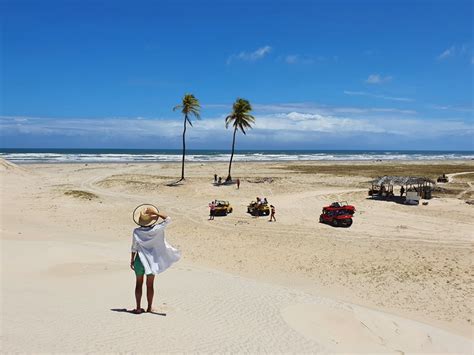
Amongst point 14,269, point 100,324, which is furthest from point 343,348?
point 14,269

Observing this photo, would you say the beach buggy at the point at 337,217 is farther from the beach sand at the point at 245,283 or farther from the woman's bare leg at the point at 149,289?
the woman's bare leg at the point at 149,289

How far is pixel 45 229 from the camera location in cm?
2206

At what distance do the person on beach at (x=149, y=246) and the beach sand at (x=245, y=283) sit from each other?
1.08 meters

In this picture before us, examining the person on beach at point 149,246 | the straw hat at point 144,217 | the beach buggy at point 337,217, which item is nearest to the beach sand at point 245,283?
the beach buggy at point 337,217

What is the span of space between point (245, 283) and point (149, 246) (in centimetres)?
516

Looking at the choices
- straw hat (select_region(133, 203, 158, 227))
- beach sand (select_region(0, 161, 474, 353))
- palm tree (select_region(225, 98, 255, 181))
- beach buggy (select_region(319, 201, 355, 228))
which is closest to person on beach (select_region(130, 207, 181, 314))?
straw hat (select_region(133, 203, 158, 227))

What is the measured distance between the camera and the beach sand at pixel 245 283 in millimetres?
8492

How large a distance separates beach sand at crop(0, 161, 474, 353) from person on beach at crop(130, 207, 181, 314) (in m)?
1.08

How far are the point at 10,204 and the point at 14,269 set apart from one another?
17.8 metres

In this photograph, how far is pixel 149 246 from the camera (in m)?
8.98

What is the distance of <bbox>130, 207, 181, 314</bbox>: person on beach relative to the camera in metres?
8.87

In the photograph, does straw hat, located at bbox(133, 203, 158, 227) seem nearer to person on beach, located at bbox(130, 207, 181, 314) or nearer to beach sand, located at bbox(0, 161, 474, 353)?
person on beach, located at bbox(130, 207, 181, 314)

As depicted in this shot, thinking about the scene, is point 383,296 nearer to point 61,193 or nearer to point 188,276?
point 188,276

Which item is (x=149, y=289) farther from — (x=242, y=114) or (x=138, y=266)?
(x=242, y=114)
